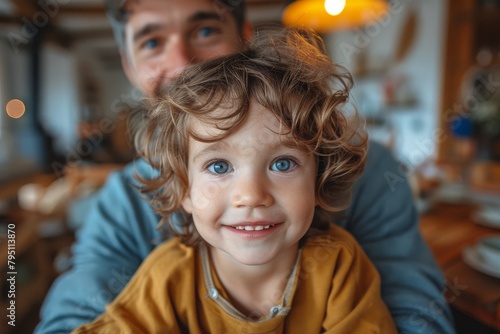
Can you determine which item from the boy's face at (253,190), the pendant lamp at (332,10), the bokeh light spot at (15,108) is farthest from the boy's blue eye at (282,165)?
the bokeh light spot at (15,108)

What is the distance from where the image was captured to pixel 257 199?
45 cm

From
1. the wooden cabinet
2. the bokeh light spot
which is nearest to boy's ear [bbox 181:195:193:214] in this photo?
the wooden cabinet

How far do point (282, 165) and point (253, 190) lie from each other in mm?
62

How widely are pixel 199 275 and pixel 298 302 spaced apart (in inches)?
6.2

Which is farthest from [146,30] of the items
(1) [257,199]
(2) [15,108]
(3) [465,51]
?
(2) [15,108]

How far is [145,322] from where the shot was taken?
499 mm

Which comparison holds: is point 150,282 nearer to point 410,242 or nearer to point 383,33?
point 410,242

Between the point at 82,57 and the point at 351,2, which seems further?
the point at 82,57

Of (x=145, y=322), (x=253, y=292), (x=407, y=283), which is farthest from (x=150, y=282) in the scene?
(x=407, y=283)

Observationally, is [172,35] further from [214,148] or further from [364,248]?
[364,248]

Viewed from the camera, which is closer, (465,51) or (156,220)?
(156,220)

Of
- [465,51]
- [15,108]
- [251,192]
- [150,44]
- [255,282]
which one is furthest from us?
[15,108]

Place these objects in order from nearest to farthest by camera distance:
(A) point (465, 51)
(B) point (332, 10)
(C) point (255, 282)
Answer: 1. (C) point (255, 282)
2. (B) point (332, 10)
3. (A) point (465, 51)

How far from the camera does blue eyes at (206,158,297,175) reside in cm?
48
